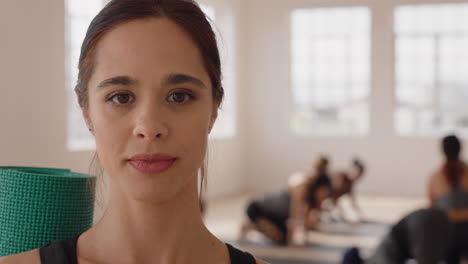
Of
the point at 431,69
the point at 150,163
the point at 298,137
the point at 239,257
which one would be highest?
the point at 431,69

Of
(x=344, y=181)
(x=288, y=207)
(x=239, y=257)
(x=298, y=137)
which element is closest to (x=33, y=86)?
(x=288, y=207)

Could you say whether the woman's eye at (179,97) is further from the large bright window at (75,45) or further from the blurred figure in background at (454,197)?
the large bright window at (75,45)

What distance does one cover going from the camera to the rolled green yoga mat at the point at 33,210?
1.37m

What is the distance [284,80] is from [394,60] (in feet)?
6.99

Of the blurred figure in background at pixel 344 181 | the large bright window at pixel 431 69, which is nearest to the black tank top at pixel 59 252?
the blurred figure in background at pixel 344 181

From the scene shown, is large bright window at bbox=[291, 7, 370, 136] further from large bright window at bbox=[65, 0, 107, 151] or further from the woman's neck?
the woman's neck

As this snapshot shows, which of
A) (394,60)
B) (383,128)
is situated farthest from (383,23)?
(383,128)

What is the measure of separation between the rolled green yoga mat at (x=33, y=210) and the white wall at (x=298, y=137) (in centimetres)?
1153

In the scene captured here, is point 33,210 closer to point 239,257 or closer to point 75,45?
point 239,257

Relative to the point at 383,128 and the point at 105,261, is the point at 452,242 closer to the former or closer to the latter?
the point at 105,261

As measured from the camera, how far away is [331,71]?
13273 mm

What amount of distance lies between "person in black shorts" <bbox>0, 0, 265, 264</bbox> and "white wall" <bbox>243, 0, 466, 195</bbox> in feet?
38.4

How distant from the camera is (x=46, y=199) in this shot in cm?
138

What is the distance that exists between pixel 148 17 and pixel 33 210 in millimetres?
503
